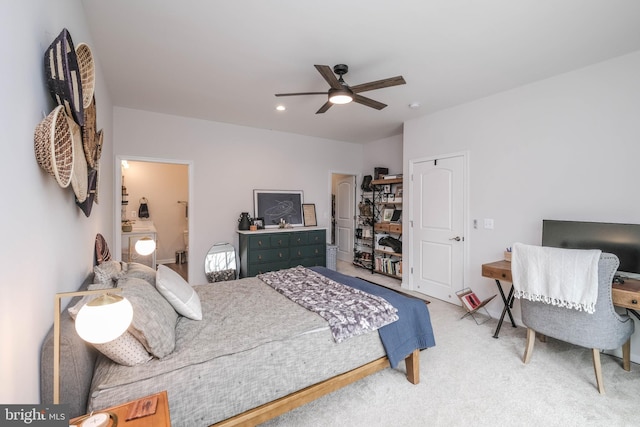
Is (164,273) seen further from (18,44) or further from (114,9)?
(114,9)

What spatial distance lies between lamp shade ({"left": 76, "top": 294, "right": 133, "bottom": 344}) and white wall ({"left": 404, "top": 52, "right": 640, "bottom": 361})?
3.79m

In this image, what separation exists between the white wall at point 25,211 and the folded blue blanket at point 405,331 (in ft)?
6.10

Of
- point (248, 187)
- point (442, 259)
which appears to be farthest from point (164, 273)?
point (442, 259)

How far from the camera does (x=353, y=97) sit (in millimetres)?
2672

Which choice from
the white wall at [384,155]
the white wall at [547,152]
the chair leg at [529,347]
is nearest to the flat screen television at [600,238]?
the white wall at [547,152]

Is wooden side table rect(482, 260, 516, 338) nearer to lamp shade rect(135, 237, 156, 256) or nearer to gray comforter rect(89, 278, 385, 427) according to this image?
gray comforter rect(89, 278, 385, 427)

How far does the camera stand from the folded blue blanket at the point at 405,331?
2080 millimetres

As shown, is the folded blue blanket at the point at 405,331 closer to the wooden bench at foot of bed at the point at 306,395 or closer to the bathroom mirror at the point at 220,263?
the wooden bench at foot of bed at the point at 306,395

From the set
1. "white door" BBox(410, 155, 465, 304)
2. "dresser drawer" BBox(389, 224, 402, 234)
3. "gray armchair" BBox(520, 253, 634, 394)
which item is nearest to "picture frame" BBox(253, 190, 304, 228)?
"dresser drawer" BBox(389, 224, 402, 234)

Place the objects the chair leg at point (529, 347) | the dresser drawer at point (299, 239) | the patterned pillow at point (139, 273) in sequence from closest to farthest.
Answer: the patterned pillow at point (139, 273) < the chair leg at point (529, 347) < the dresser drawer at point (299, 239)

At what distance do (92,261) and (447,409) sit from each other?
286 centimetres

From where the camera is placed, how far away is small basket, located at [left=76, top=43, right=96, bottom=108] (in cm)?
149

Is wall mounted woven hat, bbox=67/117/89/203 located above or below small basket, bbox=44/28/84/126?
below

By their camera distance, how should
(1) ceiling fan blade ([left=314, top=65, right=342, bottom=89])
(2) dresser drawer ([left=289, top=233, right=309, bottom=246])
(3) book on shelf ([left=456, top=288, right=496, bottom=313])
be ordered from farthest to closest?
(2) dresser drawer ([left=289, top=233, right=309, bottom=246]) → (3) book on shelf ([left=456, top=288, right=496, bottom=313]) → (1) ceiling fan blade ([left=314, top=65, right=342, bottom=89])
